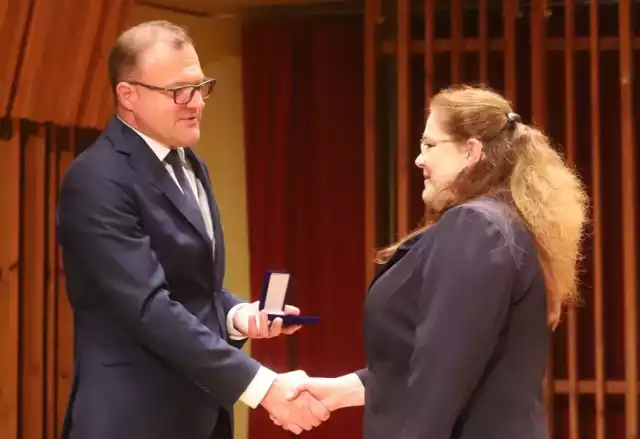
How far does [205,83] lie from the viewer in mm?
2152

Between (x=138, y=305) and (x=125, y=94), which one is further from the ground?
(x=125, y=94)

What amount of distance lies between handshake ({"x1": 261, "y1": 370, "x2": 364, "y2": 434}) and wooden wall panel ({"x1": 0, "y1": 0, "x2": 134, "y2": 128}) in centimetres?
142

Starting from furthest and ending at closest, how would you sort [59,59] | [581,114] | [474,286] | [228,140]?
[228,140]
[581,114]
[59,59]
[474,286]

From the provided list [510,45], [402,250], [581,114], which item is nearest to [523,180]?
[402,250]

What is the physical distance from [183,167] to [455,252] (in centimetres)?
87

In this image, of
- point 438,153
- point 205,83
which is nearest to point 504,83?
point 205,83

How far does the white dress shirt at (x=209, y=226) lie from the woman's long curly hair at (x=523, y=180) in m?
0.57

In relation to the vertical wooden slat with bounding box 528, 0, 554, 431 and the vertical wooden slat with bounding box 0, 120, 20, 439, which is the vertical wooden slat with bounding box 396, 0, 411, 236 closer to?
the vertical wooden slat with bounding box 528, 0, 554, 431

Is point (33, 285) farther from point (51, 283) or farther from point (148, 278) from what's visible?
point (148, 278)

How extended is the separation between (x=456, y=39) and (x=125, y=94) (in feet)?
5.81

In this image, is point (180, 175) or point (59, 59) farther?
point (59, 59)

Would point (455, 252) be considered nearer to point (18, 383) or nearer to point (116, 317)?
point (116, 317)

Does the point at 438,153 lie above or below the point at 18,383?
above

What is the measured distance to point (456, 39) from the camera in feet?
11.6
